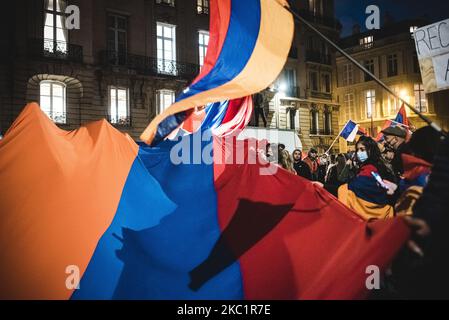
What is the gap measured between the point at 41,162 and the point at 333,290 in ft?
11.0

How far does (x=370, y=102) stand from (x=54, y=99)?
30.4m

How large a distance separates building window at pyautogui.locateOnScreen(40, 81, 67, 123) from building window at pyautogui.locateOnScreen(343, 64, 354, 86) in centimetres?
2953

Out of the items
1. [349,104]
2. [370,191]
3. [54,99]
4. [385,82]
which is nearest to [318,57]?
[349,104]

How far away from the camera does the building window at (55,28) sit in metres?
21.2

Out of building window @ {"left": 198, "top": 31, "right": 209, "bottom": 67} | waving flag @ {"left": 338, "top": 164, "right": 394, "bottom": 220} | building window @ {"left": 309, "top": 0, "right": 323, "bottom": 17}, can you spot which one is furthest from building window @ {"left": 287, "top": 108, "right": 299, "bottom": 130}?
waving flag @ {"left": 338, "top": 164, "right": 394, "bottom": 220}

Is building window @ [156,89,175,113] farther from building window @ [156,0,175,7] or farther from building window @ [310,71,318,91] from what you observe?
building window @ [310,71,318,91]

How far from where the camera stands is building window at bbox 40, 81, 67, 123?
21.4 m

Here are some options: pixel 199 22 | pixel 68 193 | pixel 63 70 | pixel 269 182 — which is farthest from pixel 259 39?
pixel 199 22

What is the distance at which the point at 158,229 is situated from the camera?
4242 mm

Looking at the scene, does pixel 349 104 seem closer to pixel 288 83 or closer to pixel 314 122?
pixel 314 122

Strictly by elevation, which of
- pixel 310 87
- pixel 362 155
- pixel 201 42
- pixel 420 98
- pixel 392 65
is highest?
pixel 392 65

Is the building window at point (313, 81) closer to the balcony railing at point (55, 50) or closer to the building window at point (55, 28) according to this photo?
the balcony railing at point (55, 50)

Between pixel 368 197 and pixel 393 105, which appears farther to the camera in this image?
pixel 393 105

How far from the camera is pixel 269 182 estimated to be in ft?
15.0
